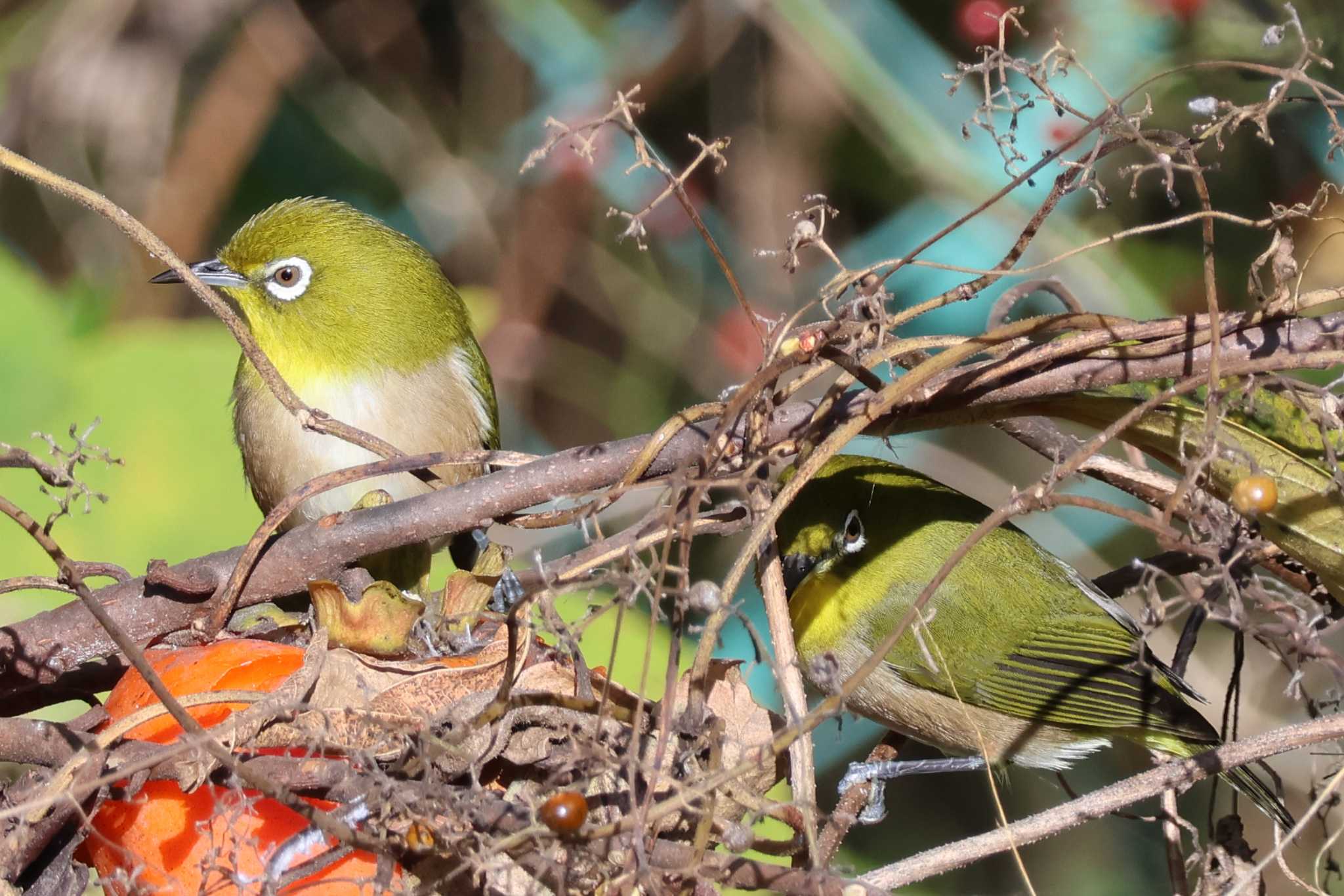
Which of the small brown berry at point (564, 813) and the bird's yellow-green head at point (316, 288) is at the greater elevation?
the bird's yellow-green head at point (316, 288)

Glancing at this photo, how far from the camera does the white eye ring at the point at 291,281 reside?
8.14 feet

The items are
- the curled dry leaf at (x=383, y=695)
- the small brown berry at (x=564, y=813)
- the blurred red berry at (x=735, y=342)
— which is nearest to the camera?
the small brown berry at (x=564, y=813)

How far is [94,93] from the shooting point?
143 inches

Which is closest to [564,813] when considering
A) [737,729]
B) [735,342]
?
[737,729]

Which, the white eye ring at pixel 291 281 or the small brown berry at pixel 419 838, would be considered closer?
the small brown berry at pixel 419 838

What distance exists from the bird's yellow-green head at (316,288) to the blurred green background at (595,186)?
0.39 meters

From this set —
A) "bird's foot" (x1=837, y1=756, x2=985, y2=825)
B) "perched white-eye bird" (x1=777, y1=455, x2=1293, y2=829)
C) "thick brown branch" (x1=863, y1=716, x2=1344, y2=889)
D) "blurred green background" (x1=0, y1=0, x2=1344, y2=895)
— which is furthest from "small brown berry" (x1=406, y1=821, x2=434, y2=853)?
"blurred green background" (x1=0, y1=0, x2=1344, y2=895)

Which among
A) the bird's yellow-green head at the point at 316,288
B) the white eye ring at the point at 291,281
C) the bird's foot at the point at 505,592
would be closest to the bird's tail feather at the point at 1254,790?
the bird's foot at the point at 505,592

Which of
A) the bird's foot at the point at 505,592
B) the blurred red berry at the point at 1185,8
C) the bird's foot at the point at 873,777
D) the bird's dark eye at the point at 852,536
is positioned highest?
the blurred red berry at the point at 1185,8

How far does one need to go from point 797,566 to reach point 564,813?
1140 millimetres

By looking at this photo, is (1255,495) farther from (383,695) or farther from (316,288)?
(316,288)

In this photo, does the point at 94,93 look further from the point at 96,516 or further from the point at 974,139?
the point at 974,139

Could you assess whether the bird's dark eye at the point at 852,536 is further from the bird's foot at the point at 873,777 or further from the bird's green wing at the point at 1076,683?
the bird's foot at the point at 873,777

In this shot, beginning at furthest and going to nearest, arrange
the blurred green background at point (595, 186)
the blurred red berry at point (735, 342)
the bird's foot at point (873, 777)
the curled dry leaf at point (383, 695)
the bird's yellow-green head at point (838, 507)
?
the blurred red berry at point (735, 342)
the blurred green background at point (595, 186)
the bird's yellow-green head at point (838, 507)
the bird's foot at point (873, 777)
the curled dry leaf at point (383, 695)
